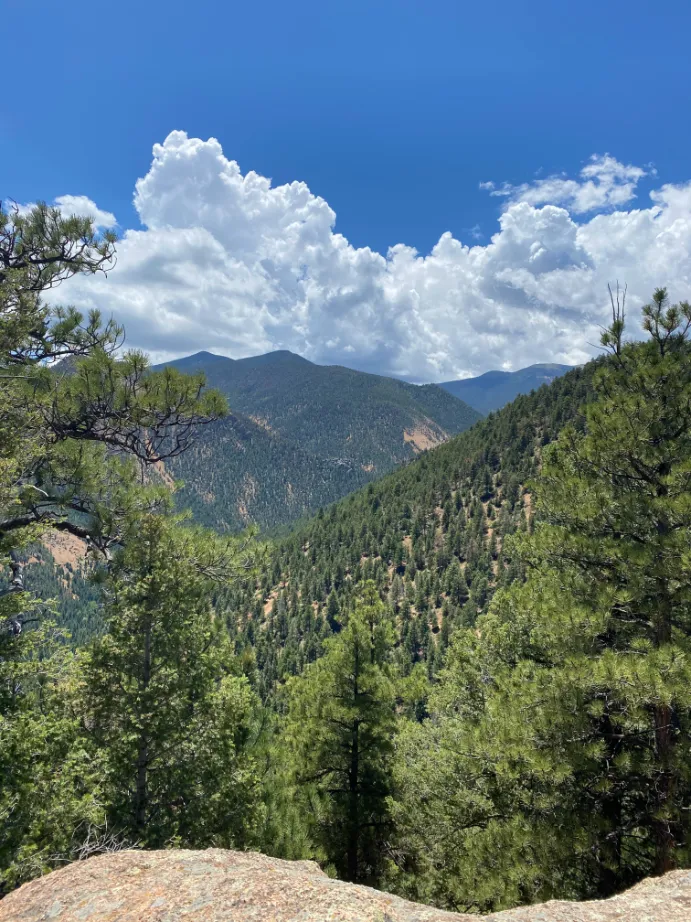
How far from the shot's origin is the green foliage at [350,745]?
1298 centimetres

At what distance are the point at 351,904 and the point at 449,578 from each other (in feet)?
331

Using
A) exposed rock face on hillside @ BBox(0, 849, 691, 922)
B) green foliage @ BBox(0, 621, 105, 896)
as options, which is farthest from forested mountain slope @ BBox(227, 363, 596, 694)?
exposed rock face on hillside @ BBox(0, 849, 691, 922)

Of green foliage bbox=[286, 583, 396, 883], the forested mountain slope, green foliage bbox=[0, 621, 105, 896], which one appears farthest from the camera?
the forested mountain slope

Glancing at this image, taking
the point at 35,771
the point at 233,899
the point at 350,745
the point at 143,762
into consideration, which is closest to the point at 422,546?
the point at 350,745

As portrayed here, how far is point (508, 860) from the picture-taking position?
26.2 ft

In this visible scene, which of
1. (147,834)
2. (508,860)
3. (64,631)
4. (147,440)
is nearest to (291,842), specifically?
(147,834)

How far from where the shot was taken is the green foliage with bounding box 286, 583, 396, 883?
13.0 m

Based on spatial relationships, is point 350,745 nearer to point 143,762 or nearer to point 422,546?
point 143,762

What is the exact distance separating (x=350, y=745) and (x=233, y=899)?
9671mm

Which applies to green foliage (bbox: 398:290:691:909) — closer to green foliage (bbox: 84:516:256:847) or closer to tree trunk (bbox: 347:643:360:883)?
tree trunk (bbox: 347:643:360:883)

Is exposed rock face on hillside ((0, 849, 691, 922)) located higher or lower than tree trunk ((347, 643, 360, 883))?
higher

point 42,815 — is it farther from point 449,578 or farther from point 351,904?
point 449,578

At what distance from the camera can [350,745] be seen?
44.1 feet

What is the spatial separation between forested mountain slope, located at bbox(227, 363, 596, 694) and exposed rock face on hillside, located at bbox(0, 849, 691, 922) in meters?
79.8
